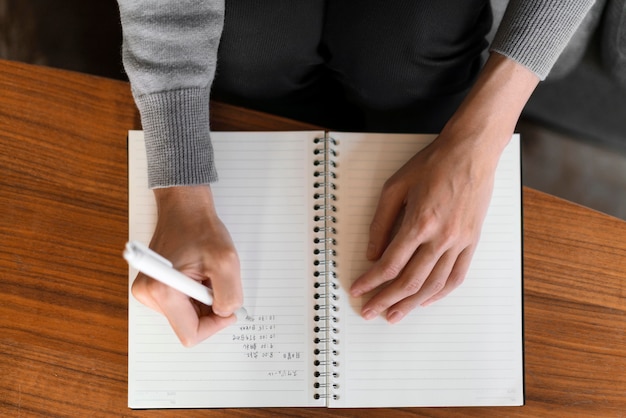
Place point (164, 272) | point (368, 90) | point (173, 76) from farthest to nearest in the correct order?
point (368, 90)
point (173, 76)
point (164, 272)

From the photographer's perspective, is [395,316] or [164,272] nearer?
[164,272]

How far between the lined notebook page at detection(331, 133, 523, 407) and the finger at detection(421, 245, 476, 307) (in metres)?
0.02

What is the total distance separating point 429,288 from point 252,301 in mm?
189

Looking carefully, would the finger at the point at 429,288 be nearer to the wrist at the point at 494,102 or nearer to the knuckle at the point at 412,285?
the knuckle at the point at 412,285

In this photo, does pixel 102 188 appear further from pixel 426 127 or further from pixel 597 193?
pixel 597 193

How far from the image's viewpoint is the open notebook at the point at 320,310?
26.3 inches

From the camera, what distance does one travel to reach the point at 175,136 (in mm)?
601

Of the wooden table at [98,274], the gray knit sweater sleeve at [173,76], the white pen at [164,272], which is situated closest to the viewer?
the white pen at [164,272]

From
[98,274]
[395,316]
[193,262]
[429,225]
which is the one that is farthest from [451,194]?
[98,274]

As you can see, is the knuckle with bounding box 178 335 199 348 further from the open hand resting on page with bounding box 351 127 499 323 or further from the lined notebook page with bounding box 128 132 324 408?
the open hand resting on page with bounding box 351 127 499 323

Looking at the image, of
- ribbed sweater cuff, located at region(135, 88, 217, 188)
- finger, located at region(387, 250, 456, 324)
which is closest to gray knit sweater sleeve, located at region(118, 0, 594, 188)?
ribbed sweater cuff, located at region(135, 88, 217, 188)

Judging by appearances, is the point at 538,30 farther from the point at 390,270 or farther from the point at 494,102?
the point at 390,270

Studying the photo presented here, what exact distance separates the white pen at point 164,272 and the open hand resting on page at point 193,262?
0.02 metres

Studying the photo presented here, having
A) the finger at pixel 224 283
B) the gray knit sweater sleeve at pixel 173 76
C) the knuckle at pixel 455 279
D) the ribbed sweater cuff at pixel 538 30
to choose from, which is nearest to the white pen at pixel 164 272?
the finger at pixel 224 283
